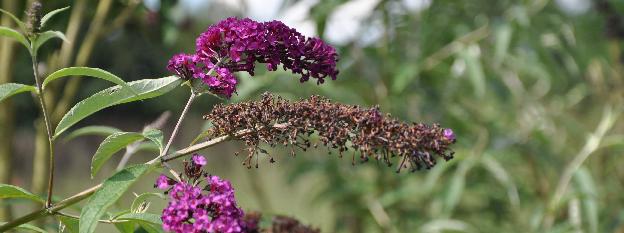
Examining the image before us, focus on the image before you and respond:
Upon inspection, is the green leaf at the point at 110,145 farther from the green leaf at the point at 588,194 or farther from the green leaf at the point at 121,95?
the green leaf at the point at 588,194

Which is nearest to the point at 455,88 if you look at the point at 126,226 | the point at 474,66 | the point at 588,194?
the point at 474,66

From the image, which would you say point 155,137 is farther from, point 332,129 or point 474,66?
point 474,66

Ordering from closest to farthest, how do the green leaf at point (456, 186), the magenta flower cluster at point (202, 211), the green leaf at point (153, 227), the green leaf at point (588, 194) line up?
the magenta flower cluster at point (202, 211), the green leaf at point (153, 227), the green leaf at point (588, 194), the green leaf at point (456, 186)

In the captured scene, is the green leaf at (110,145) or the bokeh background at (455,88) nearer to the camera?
the green leaf at (110,145)

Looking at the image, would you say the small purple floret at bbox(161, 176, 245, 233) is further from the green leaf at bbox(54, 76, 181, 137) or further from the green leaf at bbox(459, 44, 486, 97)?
the green leaf at bbox(459, 44, 486, 97)

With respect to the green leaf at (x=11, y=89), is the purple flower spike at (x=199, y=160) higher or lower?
lower

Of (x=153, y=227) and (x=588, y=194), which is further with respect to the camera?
(x=588, y=194)

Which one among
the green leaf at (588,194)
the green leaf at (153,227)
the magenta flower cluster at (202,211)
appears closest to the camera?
the magenta flower cluster at (202,211)

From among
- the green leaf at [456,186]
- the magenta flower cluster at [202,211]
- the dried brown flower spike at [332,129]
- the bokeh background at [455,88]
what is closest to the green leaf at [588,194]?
the bokeh background at [455,88]
